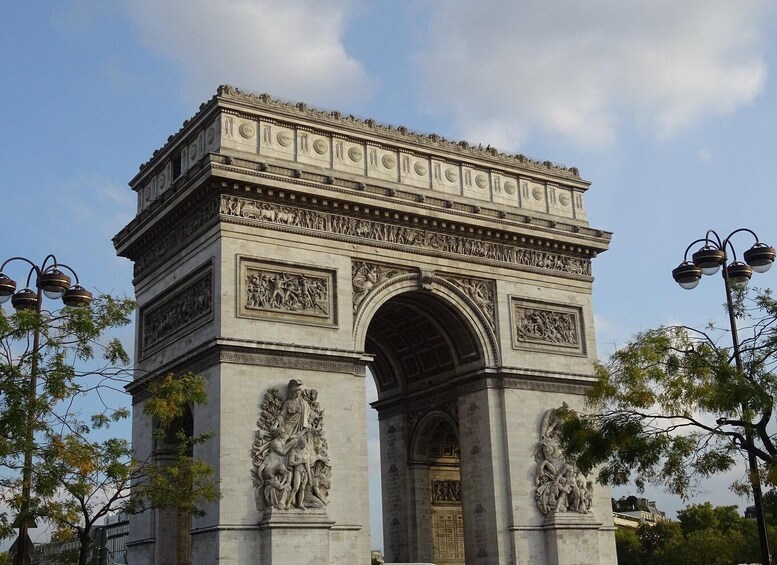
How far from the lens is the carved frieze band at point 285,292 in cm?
2628

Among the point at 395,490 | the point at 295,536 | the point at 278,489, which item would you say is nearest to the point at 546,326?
the point at 395,490

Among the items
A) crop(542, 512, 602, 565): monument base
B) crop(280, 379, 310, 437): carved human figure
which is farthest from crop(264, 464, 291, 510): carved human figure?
crop(542, 512, 602, 565): monument base

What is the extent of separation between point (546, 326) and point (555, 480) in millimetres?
4671

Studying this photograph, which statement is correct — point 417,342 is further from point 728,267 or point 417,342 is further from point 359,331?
point 728,267

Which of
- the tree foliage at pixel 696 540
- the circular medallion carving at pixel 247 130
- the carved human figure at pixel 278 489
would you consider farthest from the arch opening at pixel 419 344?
the tree foliage at pixel 696 540

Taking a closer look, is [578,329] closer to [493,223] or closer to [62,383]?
[493,223]

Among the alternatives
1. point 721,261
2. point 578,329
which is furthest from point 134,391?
point 721,261

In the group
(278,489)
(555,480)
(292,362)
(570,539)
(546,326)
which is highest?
(546,326)

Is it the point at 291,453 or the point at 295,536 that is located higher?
the point at 291,453

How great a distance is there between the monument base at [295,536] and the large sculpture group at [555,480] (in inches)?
274

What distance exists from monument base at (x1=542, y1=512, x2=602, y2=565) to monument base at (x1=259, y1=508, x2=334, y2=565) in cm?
691

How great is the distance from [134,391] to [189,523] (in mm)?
4344

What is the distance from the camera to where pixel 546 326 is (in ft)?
102

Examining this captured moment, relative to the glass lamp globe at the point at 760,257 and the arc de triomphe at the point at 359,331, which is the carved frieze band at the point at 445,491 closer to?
the arc de triomphe at the point at 359,331
